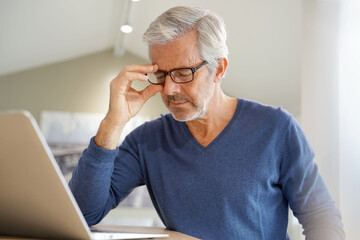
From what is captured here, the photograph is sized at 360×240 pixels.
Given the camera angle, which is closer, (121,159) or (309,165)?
(309,165)

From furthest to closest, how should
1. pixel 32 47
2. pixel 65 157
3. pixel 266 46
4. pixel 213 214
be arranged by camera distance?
pixel 65 157 < pixel 32 47 < pixel 266 46 < pixel 213 214

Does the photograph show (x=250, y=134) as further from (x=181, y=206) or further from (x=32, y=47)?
(x=32, y=47)

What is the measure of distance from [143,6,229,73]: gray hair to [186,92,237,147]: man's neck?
0.38 ft

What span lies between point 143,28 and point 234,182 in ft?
13.7

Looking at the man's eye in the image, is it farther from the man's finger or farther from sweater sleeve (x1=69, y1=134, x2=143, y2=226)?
sweater sleeve (x1=69, y1=134, x2=143, y2=226)

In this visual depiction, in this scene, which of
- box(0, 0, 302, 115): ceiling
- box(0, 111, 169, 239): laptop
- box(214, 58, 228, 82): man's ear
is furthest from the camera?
box(0, 0, 302, 115): ceiling

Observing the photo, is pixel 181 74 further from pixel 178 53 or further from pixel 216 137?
pixel 216 137

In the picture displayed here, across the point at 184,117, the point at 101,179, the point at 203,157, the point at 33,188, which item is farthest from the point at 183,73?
the point at 33,188

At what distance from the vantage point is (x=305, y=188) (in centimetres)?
113

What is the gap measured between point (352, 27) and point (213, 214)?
1402mm

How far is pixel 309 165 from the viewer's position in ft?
3.76

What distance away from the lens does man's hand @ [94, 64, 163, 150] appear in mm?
1064

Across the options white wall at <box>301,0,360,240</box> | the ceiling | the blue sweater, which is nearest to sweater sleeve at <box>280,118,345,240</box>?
the blue sweater

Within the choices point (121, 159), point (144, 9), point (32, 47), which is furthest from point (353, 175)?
point (32, 47)
